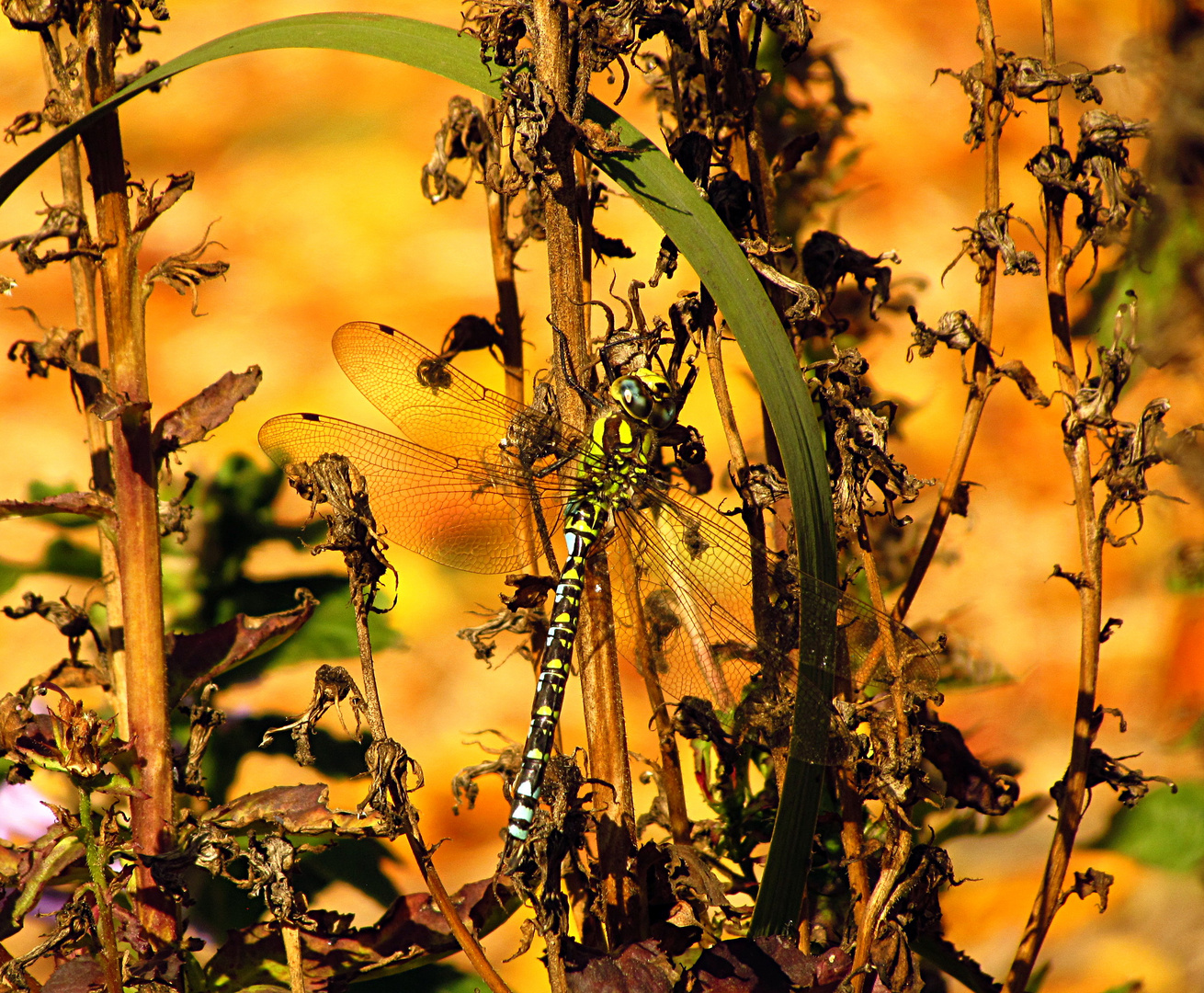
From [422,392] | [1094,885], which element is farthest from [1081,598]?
[422,392]

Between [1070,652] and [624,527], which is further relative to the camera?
[1070,652]

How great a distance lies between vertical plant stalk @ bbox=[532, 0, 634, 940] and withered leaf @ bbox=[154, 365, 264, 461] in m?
0.24

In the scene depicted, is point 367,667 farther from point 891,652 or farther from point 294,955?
point 891,652

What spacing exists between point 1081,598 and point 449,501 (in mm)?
510

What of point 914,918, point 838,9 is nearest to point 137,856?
point 914,918

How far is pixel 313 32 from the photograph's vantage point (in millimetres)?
636

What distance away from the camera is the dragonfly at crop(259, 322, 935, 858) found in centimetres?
73

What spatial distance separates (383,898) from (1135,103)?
0.97 metres

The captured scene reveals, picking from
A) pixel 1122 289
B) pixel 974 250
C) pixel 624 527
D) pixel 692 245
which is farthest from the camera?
pixel 1122 289

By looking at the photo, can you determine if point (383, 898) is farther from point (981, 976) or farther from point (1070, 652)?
point (1070, 652)

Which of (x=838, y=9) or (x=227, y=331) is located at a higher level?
(x=838, y=9)

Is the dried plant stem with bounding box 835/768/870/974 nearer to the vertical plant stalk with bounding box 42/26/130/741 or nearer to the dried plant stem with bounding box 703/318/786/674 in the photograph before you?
the dried plant stem with bounding box 703/318/786/674

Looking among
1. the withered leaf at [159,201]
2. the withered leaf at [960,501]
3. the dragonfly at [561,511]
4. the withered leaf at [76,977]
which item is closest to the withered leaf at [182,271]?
the withered leaf at [159,201]

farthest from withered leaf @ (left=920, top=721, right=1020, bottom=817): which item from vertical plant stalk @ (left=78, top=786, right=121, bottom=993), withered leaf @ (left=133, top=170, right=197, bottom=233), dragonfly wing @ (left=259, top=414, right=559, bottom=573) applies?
withered leaf @ (left=133, top=170, right=197, bottom=233)
